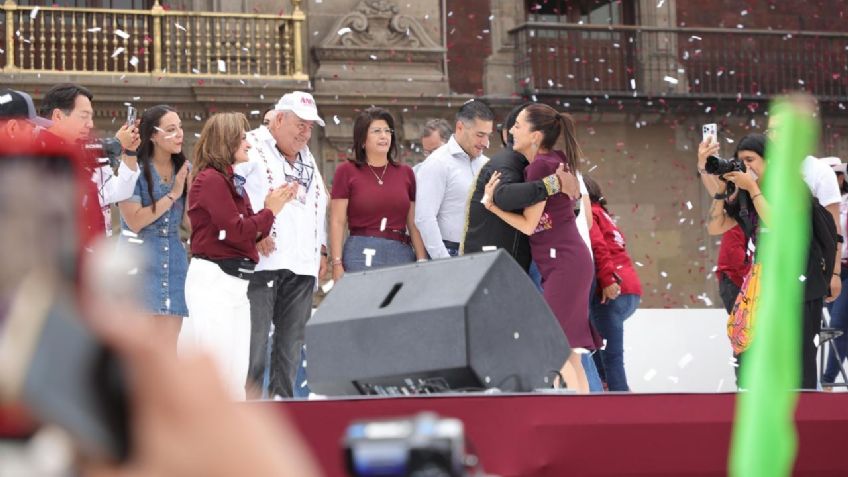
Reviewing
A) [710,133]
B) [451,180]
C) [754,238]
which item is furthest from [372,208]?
[754,238]

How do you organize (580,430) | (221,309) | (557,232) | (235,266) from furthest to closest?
1. (557,232)
2. (235,266)
3. (221,309)
4. (580,430)

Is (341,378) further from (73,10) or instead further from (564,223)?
(73,10)

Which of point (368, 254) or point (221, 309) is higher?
point (368, 254)

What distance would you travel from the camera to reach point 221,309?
530 cm

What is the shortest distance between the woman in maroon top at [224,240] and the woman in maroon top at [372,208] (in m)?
0.78

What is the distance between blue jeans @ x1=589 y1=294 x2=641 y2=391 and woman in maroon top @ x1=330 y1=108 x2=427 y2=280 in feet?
3.42

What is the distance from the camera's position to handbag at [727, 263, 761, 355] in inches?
217

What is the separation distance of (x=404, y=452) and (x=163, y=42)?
11976 mm

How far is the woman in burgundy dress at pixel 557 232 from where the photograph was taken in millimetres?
Result: 5590

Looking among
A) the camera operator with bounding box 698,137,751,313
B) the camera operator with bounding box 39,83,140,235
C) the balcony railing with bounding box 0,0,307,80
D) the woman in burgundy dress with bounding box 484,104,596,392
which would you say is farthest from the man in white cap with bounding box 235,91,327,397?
the balcony railing with bounding box 0,0,307,80

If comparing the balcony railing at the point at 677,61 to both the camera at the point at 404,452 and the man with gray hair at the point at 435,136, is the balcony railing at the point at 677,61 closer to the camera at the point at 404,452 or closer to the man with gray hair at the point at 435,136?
the man with gray hair at the point at 435,136

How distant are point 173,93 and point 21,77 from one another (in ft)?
4.14

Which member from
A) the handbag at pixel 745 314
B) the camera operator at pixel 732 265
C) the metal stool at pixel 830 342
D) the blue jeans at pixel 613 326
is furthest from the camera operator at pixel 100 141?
the metal stool at pixel 830 342

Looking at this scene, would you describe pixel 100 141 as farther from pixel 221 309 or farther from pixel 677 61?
pixel 677 61
